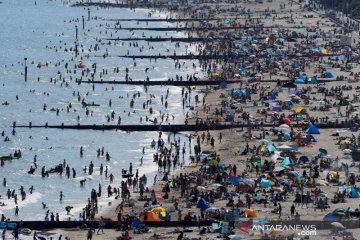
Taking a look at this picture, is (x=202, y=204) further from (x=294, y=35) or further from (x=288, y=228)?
(x=294, y=35)

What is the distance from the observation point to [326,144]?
69625 millimetres

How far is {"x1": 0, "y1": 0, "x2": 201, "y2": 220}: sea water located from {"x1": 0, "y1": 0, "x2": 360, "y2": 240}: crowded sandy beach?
16cm

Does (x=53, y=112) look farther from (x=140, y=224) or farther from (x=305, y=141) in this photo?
(x=140, y=224)

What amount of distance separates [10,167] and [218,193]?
57.0 feet

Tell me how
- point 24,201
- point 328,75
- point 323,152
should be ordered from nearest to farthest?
point 24,201, point 323,152, point 328,75

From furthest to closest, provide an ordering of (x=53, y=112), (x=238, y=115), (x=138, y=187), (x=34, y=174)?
(x=53, y=112)
(x=238, y=115)
(x=34, y=174)
(x=138, y=187)

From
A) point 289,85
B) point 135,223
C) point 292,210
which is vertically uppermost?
point 289,85

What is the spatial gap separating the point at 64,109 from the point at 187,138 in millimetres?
17170

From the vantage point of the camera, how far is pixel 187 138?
75.9 meters

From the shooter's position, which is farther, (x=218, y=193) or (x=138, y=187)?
(x=138, y=187)

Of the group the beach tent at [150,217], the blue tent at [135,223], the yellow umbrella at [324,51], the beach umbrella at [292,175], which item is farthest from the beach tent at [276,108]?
the yellow umbrella at [324,51]

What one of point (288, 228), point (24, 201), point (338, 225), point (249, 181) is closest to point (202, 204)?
point (249, 181)

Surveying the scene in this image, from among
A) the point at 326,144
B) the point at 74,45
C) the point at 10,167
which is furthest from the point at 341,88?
the point at 74,45

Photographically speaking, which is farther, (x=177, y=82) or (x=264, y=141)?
(x=177, y=82)
